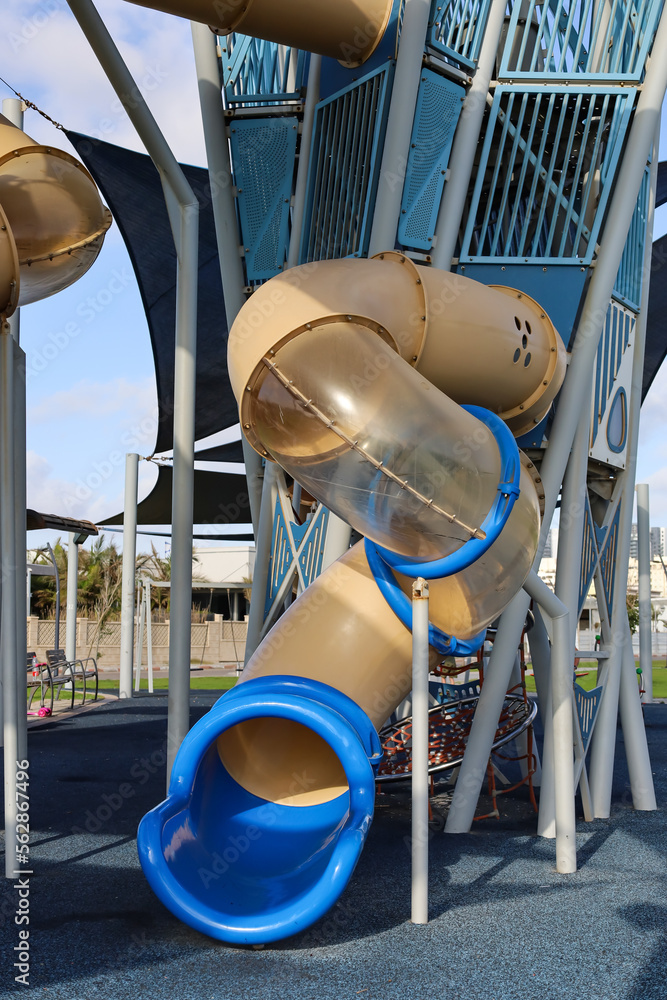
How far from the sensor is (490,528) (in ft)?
13.6

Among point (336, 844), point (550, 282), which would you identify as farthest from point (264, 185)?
point (336, 844)

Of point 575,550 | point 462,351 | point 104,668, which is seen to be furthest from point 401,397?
point 104,668

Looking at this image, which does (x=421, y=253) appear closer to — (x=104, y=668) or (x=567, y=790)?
(x=567, y=790)

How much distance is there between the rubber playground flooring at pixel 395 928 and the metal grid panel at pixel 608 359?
10.2 feet

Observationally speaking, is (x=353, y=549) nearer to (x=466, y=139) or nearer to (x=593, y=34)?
(x=466, y=139)

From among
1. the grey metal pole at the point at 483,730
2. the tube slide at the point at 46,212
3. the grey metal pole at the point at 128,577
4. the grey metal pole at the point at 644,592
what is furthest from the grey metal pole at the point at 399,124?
the grey metal pole at the point at 644,592

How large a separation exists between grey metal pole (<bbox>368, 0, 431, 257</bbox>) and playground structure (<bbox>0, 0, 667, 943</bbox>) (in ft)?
0.05

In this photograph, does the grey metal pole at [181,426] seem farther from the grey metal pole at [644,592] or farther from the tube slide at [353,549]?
the grey metal pole at [644,592]

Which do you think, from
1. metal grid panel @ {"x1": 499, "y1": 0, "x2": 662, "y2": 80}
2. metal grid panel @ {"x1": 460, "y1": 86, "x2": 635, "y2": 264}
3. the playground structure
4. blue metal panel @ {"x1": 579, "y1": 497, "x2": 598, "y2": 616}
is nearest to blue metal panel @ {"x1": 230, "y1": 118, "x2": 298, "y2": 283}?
the playground structure

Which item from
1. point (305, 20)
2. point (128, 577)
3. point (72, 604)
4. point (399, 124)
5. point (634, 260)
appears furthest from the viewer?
point (72, 604)

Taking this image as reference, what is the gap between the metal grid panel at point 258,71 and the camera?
689cm

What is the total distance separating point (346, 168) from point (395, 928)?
4875 millimetres

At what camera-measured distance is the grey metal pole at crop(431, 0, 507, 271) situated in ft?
20.4

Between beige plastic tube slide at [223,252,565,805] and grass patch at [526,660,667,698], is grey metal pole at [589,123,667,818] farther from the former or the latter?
grass patch at [526,660,667,698]
